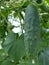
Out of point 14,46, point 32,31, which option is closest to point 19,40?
point 14,46

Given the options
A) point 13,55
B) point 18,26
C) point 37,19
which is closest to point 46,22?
point 18,26

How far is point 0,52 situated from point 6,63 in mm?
219

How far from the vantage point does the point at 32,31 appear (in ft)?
2.72

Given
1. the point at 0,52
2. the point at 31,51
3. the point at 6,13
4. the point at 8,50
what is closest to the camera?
the point at 31,51

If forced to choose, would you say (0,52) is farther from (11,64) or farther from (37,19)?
(37,19)

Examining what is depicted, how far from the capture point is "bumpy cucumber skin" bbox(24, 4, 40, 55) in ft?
2.66

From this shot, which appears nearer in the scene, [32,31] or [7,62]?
[32,31]

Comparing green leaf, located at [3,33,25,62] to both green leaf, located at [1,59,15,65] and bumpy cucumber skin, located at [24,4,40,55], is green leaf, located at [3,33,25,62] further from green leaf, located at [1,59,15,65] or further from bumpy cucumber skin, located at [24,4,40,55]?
bumpy cucumber skin, located at [24,4,40,55]

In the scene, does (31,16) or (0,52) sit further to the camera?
(0,52)

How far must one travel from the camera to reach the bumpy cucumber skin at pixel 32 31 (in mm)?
811

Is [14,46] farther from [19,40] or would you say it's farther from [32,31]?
[32,31]

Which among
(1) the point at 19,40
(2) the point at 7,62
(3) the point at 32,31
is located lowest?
(2) the point at 7,62

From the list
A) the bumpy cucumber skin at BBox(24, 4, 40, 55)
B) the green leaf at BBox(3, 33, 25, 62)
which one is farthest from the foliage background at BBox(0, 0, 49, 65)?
the bumpy cucumber skin at BBox(24, 4, 40, 55)

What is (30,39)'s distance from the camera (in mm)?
821
